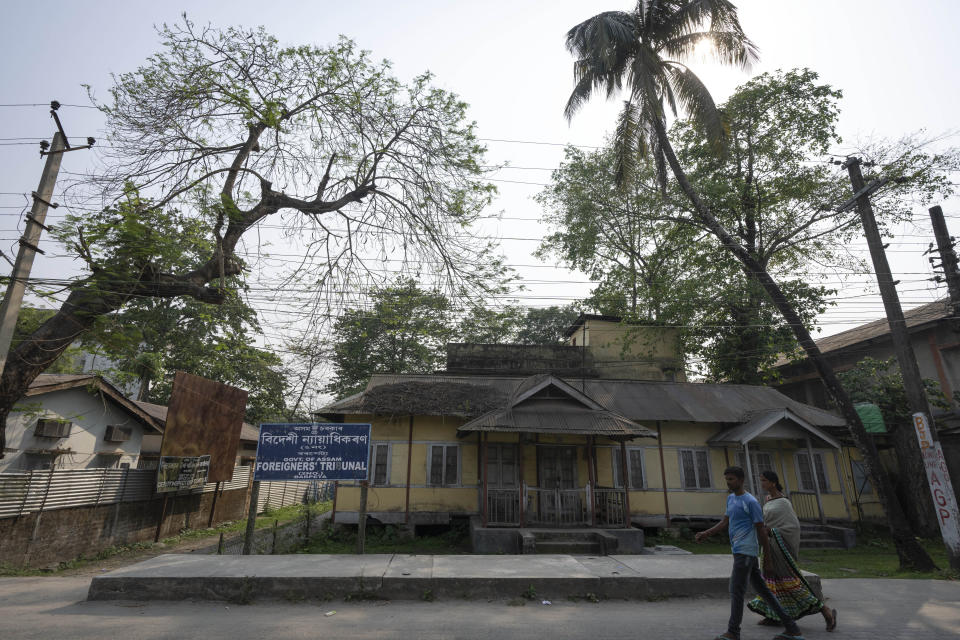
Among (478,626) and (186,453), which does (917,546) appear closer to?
(478,626)

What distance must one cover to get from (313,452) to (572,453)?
8991mm

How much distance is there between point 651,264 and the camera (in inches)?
963

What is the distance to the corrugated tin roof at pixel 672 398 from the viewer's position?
16.0 metres

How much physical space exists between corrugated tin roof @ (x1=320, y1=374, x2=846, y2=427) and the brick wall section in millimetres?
6308

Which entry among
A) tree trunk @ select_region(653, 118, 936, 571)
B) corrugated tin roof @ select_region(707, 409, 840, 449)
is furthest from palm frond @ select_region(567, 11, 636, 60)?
corrugated tin roof @ select_region(707, 409, 840, 449)

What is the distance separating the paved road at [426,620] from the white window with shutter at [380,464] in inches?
319

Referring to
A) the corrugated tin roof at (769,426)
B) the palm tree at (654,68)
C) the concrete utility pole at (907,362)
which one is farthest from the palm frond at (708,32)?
the corrugated tin roof at (769,426)

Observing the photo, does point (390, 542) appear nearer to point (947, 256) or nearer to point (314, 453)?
point (314, 453)

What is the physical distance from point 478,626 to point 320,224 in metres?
8.65

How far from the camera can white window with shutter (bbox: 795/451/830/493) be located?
16.1 meters

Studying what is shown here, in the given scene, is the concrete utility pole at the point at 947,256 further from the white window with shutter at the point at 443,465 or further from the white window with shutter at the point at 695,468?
the white window with shutter at the point at 443,465

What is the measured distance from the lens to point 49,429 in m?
14.4

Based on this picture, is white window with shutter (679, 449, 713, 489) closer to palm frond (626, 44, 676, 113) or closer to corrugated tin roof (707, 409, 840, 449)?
corrugated tin roof (707, 409, 840, 449)

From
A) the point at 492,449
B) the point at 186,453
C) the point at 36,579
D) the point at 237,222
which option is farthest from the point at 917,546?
the point at 186,453
